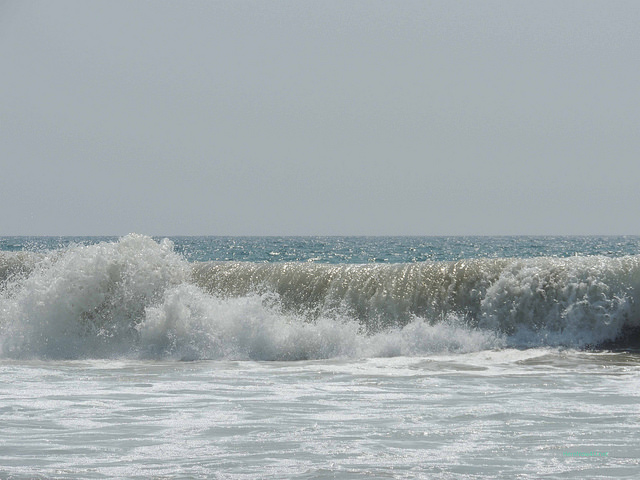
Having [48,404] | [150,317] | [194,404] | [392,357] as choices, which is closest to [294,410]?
[194,404]

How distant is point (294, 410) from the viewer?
878 centimetres

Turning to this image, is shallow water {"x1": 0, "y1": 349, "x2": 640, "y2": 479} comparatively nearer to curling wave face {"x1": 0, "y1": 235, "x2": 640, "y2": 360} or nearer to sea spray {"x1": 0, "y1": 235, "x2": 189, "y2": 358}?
curling wave face {"x1": 0, "y1": 235, "x2": 640, "y2": 360}

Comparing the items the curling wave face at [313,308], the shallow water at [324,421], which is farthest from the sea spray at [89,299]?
the shallow water at [324,421]

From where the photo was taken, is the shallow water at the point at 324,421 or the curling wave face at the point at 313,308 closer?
the shallow water at the point at 324,421

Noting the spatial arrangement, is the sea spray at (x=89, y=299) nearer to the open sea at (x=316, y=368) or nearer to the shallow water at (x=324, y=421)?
the open sea at (x=316, y=368)

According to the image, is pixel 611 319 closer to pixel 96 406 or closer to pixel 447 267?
pixel 447 267

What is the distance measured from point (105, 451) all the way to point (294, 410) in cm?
232

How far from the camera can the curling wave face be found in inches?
577

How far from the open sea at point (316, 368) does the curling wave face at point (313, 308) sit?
0.04 metres

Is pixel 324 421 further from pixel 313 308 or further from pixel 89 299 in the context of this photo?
pixel 89 299

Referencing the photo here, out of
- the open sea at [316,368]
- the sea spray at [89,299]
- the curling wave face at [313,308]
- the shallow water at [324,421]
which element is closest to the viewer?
the shallow water at [324,421]

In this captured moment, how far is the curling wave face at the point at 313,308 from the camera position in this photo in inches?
577

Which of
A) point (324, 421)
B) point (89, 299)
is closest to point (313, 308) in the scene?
point (89, 299)

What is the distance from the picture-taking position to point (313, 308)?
55.5 ft
